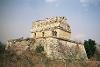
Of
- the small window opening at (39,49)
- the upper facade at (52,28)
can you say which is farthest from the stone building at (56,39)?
the small window opening at (39,49)

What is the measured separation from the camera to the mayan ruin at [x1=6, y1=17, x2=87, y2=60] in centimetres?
1078

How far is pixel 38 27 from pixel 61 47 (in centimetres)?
239

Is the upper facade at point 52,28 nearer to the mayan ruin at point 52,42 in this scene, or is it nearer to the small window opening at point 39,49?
the mayan ruin at point 52,42

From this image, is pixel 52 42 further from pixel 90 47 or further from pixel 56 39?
pixel 90 47

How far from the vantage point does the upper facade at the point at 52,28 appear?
11945 millimetres

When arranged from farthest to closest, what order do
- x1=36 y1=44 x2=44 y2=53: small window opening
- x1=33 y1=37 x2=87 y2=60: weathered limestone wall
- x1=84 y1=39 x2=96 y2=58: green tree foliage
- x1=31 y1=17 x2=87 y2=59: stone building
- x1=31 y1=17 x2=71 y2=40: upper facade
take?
x1=84 y1=39 x2=96 y2=58: green tree foliage
x1=31 y1=17 x2=71 y2=40: upper facade
x1=36 y1=44 x2=44 y2=53: small window opening
x1=31 y1=17 x2=87 y2=59: stone building
x1=33 y1=37 x2=87 y2=60: weathered limestone wall

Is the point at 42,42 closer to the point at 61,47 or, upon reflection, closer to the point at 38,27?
the point at 61,47

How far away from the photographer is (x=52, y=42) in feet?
35.5

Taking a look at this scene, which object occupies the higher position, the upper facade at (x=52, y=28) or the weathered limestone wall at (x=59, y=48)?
the upper facade at (x=52, y=28)

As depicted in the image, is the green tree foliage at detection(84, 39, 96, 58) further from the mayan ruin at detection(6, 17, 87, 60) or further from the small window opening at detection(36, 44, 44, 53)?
the small window opening at detection(36, 44, 44, 53)

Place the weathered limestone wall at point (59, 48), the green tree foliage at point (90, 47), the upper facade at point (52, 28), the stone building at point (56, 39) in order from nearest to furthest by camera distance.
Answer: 1. the weathered limestone wall at point (59, 48)
2. the stone building at point (56, 39)
3. the upper facade at point (52, 28)
4. the green tree foliage at point (90, 47)

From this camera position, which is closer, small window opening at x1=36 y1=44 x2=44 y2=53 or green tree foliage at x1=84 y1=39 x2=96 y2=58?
small window opening at x1=36 y1=44 x2=44 y2=53

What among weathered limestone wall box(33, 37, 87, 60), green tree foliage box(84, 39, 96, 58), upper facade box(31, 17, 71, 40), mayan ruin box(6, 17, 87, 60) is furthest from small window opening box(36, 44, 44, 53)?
green tree foliage box(84, 39, 96, 58)

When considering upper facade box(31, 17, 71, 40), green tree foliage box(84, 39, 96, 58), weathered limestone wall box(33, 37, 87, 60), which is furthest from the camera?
green tree foliage box(84, 39, 96, 58)
